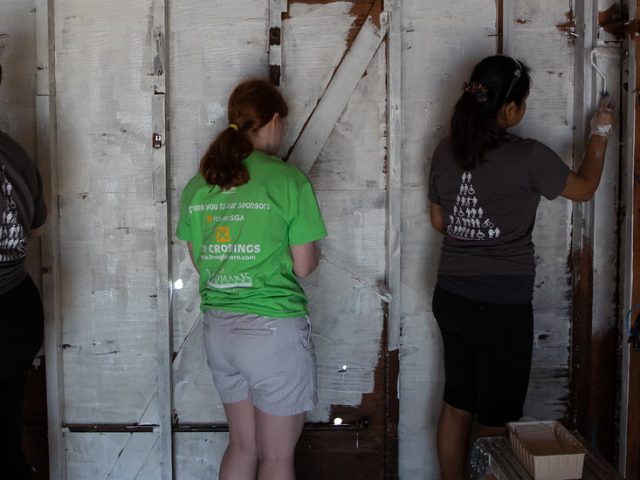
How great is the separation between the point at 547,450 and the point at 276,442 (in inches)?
33.2

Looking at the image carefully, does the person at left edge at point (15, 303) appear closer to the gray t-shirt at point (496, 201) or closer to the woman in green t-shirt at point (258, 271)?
the woman in green t-shirt at point (258, 271)

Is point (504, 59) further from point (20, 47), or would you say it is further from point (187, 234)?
point (20, 47)

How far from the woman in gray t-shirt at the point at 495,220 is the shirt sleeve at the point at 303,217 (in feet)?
1.70

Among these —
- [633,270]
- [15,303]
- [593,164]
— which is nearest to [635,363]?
[633,270]

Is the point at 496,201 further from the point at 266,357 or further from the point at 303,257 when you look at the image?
the point at 266,357

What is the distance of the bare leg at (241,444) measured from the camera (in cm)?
219

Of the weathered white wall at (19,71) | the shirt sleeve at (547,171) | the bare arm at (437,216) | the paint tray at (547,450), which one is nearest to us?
the paint tray at (547,450)

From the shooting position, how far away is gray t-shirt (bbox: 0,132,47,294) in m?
1.98

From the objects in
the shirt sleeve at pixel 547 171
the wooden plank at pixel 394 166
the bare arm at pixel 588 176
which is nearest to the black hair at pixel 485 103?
the shirt sleeve at pixel 547 171

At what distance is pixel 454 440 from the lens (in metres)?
2.42

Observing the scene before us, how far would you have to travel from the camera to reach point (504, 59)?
2188 mm

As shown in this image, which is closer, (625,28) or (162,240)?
(625,28)

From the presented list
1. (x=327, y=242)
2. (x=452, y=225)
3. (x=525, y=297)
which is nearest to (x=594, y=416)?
(x=525, y=297)

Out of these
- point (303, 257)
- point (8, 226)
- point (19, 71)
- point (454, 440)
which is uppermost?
point (19, 71)
